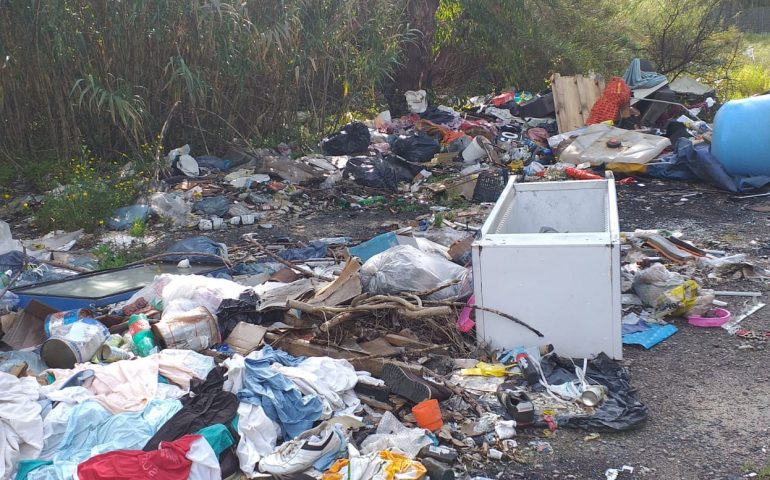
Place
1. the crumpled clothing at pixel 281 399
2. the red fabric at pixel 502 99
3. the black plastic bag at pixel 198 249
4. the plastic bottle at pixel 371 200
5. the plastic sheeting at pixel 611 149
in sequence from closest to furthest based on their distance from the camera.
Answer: the crumpled clothing at pixel 281 399
the black plastic bag at pixel 198 249
the plastic bottle at pixel 371 200
the plastic sheeting at pixel 611 149
the red fabric at pixel 502 99

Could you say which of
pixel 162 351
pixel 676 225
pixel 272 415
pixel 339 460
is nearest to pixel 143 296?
pixel 162 351

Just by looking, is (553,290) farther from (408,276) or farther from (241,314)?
(241,314)

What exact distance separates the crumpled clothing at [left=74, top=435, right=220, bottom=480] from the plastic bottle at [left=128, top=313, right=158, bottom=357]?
1.10 m

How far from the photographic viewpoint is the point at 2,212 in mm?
7617

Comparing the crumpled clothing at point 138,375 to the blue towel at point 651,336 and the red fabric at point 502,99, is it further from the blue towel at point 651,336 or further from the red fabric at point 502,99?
the red fabric at point 502,99

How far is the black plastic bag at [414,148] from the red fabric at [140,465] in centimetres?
662

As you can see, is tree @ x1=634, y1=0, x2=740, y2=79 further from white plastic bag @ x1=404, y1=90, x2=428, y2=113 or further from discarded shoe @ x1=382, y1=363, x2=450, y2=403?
discarded shoe @ x1=382, y1=363, x2=450, y2=403

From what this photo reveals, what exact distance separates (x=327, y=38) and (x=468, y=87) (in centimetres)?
422

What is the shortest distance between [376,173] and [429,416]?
17.3ft

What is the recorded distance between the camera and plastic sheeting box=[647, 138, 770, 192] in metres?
7.56

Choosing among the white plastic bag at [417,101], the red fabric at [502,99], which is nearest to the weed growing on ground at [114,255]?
the white plastic bag at [417,101]

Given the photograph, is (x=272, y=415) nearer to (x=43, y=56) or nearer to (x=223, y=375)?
(x=223, y=375)

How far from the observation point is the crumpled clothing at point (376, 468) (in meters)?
2.78

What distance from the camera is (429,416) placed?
326 centimetres
